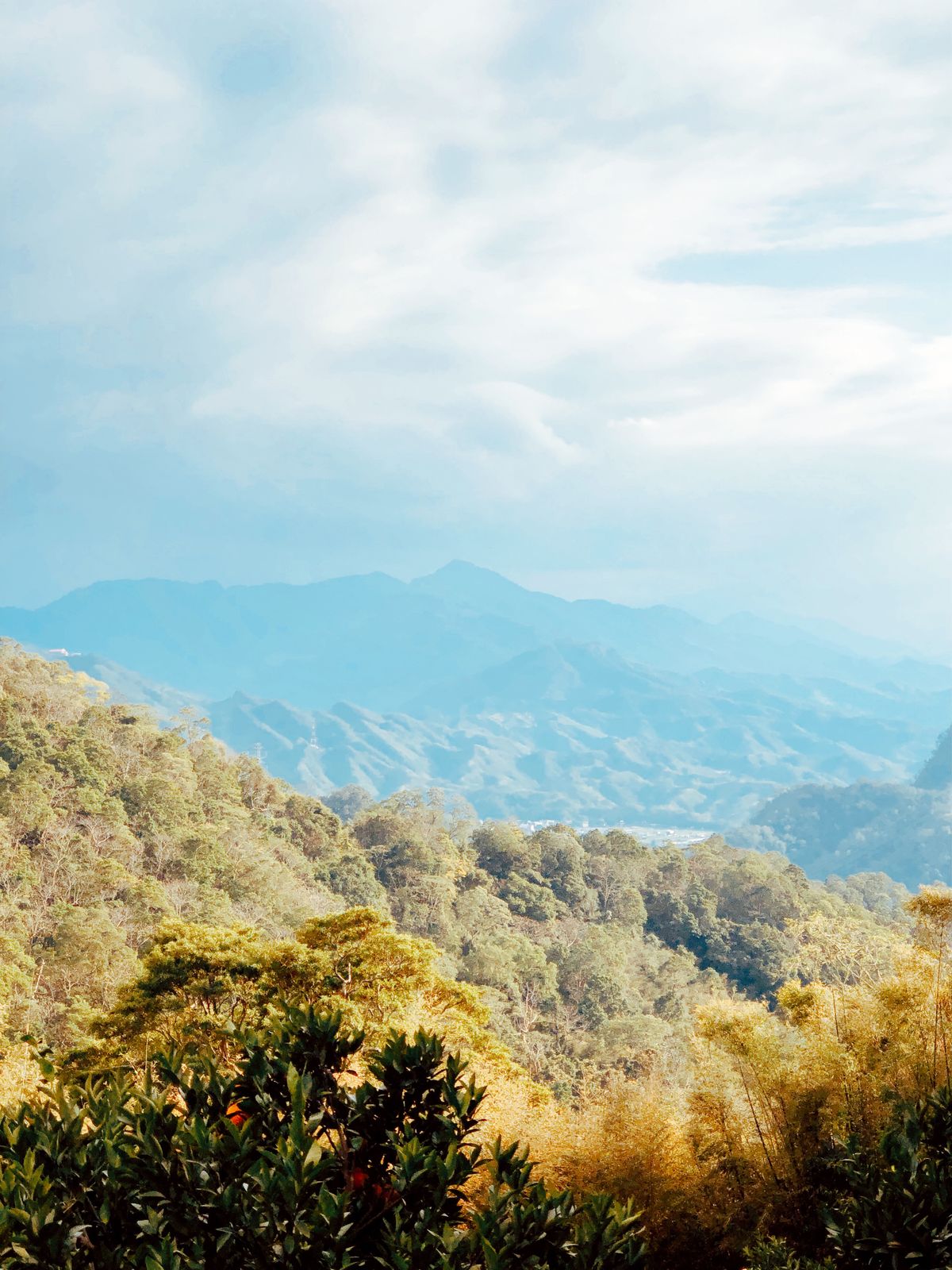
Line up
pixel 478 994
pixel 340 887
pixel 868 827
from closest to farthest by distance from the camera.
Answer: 1. pixel 478 994
2. pixel 340 887
3. pixel 868 827

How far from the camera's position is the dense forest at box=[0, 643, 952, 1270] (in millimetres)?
6258

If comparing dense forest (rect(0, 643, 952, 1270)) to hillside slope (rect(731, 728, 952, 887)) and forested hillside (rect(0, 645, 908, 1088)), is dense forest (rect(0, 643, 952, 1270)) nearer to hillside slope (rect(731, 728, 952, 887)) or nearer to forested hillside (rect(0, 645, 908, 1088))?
forested hillside (rect(0, 645, 908, 1088))

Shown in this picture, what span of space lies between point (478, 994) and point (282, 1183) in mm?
12610

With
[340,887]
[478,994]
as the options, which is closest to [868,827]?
[340,887]

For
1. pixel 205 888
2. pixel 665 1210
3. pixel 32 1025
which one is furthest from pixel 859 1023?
pixel 205 888

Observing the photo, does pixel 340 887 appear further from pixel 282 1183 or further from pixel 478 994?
pixel 282 1183

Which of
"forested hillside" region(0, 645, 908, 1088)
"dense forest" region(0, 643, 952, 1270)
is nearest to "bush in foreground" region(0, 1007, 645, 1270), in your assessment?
"dense forest" region(0, 643, 952, 1270)

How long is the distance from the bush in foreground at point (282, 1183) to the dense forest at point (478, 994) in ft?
0.15

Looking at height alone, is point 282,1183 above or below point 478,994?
above

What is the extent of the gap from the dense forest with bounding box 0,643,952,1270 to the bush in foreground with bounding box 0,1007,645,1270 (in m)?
0.04

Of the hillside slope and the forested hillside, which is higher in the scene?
the forested hillside

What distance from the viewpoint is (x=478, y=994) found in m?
16.9

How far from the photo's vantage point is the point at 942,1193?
5.31 m

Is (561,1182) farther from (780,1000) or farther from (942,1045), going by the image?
(942,1045)
